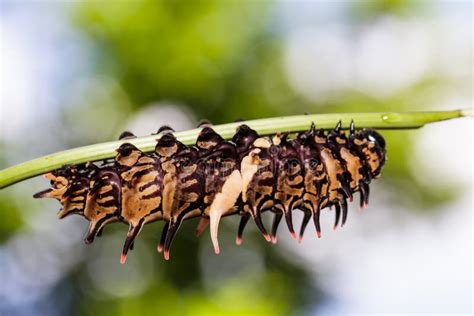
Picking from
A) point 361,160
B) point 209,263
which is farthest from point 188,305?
point 361,160

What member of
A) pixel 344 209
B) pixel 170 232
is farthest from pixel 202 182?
pixel 344 209

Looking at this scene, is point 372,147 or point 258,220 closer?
point 258,220

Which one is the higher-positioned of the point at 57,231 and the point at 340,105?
the point at 340,105

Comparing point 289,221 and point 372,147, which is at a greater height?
point 372,147

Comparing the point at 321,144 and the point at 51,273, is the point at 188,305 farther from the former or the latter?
the point at 321,144

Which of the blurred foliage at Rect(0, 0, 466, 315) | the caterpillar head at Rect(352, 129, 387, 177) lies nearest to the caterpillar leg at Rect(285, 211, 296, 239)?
the caterpillar head at Rect(352, 129, 387, 177)

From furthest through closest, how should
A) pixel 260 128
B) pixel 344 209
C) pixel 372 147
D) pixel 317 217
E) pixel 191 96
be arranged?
pixel 191 96 < pixel 372 147 < pixel 344 209 < pixel 317 217 < pixel 260 128

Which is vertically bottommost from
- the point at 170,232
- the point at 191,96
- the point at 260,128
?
the point at 170,232

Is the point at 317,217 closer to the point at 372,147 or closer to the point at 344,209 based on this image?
the point at 344,209
